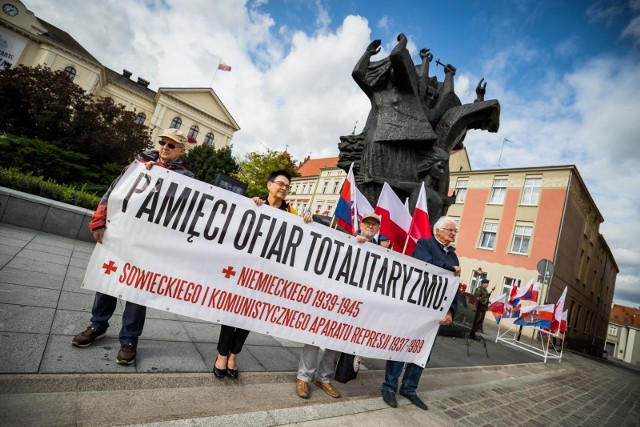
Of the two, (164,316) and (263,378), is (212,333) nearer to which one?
(164,316)

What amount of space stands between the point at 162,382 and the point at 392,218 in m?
3.20

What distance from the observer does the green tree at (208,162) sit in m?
34.8

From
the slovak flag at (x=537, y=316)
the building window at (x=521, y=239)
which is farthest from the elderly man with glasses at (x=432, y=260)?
the building window at (x=521, y=239)

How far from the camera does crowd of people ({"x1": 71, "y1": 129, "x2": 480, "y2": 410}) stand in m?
2.61

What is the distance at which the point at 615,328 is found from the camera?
7125 cm

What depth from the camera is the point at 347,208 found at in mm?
4129

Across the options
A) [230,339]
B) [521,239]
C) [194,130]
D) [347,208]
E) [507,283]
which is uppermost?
[194,130]

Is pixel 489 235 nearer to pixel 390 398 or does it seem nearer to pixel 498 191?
pixel 498 191

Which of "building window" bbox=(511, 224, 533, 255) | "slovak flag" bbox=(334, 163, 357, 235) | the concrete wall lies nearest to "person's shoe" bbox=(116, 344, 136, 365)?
"slovak flag" bbox=(334, 163, 357, 235)

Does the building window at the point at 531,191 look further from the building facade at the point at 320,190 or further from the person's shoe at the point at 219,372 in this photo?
the person's shoe at the point at 219,372

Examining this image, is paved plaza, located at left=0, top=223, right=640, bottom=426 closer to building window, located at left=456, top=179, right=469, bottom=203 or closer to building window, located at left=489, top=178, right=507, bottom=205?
building window, located at left=489, top=178, right=507, bottom=205

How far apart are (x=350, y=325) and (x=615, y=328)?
98.6 metres

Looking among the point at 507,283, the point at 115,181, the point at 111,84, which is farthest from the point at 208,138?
the point at 115,181

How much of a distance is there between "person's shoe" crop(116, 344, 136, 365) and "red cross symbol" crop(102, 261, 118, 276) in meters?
0.67
